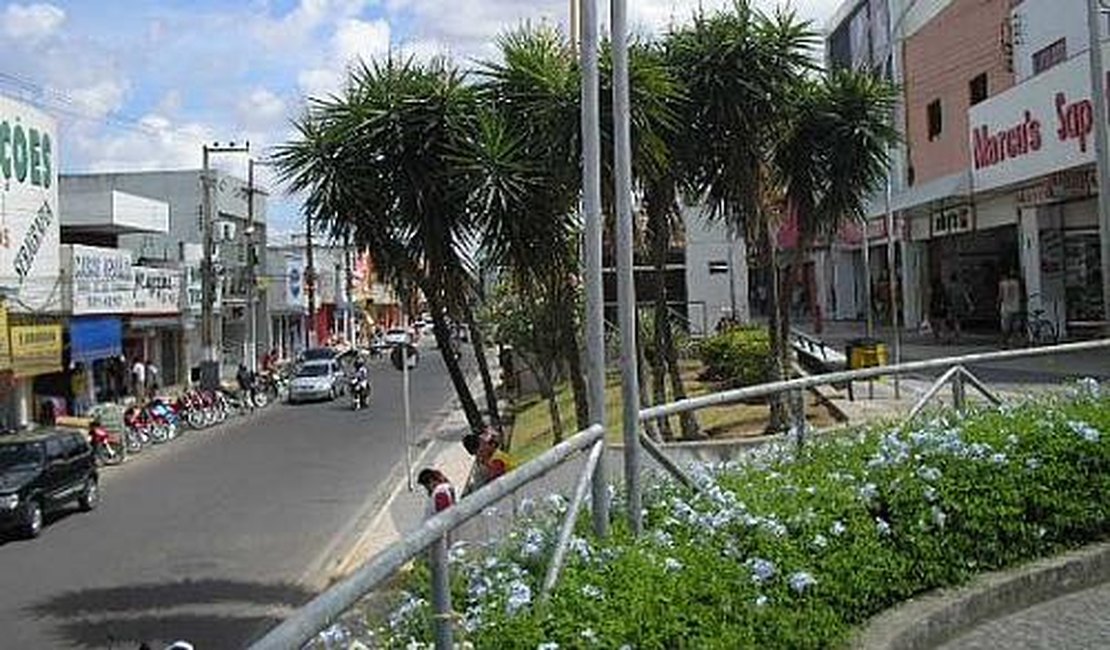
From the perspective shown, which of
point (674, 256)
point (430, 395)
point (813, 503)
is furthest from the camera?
point (430, 395)

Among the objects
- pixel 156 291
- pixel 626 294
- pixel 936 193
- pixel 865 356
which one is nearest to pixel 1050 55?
pixel 936 193

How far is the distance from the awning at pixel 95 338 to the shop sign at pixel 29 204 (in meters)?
2.12

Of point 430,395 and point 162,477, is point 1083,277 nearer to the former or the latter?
point 162,477

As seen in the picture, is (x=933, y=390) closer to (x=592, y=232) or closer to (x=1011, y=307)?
(x=592, y=232)

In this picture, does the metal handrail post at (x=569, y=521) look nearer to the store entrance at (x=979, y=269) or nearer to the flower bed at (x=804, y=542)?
the flower bed at (x=804, y=542)

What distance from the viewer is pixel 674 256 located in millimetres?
46688

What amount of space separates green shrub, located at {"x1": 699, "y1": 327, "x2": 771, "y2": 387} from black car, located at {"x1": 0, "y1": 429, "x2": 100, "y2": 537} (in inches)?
477

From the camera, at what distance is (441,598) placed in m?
4.50

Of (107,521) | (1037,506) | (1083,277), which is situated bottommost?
(107,521)

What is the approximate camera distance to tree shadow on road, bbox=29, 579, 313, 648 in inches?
551

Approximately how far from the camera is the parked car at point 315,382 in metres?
51.0

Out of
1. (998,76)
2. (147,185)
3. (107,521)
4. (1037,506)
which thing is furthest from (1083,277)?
(147,185)

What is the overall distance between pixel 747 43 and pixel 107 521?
1408 cm

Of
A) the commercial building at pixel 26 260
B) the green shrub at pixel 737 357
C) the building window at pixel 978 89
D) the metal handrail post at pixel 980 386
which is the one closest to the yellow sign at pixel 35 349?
the commercial building at pixel 26 260
